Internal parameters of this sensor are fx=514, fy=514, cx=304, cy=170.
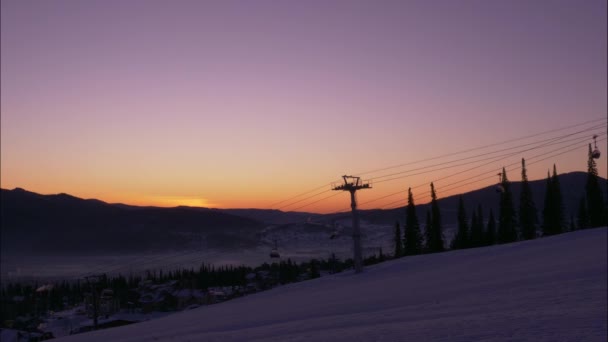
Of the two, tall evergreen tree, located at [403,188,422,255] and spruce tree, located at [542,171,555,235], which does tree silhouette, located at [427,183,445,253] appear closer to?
tall evergreen tree, located at [403,188,422,255]

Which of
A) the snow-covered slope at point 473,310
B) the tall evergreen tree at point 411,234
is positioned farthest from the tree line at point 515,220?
the snow-covered slope at point 473,310

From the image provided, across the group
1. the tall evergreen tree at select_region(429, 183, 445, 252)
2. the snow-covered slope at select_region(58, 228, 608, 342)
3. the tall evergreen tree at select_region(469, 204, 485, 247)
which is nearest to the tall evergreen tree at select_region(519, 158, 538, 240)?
the tall evergreen tree at select_region(469, 204, 485, 247)

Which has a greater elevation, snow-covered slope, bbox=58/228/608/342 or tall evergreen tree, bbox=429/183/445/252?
tall evergreen tree, bbox=429/183/445/252

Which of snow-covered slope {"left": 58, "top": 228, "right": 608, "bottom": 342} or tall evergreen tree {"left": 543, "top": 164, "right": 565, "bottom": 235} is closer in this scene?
snow-covered slope {"left": 58, "top": 228, "right": 608, "bottom": 342}

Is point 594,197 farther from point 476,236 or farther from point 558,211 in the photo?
point 476,236

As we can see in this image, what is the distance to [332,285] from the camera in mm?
42844

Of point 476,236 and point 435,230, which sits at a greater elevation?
point 435,230

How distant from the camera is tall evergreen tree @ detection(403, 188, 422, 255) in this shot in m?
88.6

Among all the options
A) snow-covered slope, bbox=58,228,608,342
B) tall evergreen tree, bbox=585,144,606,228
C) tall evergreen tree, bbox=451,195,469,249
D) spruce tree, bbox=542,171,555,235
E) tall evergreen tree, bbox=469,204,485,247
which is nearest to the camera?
snow-covered slope, bbox=58,228,608,342

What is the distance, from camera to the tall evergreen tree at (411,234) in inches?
3487

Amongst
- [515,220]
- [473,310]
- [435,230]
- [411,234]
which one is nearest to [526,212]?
[515,220]

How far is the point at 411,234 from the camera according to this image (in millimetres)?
88812

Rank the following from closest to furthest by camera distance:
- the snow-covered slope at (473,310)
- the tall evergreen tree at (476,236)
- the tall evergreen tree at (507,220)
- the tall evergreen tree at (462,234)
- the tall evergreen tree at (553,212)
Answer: the snow-covered slope at (473,310)
the tall evergreen tree at (553,212)
the tall evergreen tree at (507,220)
the tall evergreen tree at (476,236)
the tall evergreen tree at (462,234)

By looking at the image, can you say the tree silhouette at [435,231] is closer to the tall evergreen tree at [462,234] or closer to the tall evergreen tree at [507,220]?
the tall evergreen tree at [462,234]
